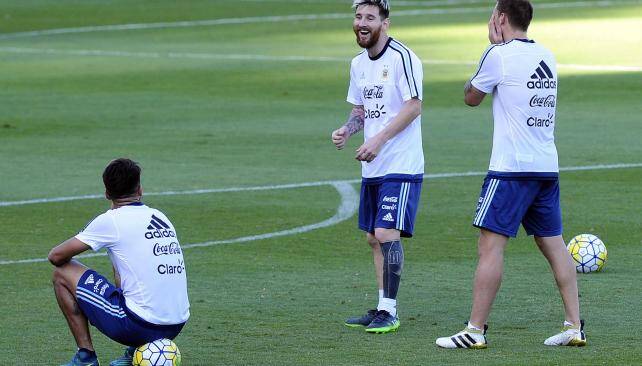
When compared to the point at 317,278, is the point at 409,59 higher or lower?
higher

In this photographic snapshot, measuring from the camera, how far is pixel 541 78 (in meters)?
8.39

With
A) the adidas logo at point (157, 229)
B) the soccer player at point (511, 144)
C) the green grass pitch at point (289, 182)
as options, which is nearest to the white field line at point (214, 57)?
the green grass pitch at point (289, 182)

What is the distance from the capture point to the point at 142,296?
791 centimetres

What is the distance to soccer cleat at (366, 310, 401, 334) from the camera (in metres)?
9.12

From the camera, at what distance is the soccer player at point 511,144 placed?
8367 millimetres

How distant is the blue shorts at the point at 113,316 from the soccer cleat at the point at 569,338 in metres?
2.15

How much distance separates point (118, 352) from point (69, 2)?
44.8 meters

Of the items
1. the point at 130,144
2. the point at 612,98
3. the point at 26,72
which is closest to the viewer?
the point at 130,144

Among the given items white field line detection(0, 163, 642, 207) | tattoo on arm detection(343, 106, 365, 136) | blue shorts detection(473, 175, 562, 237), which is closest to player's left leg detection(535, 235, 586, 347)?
blue shorts detection(473, 175, 562, 237)

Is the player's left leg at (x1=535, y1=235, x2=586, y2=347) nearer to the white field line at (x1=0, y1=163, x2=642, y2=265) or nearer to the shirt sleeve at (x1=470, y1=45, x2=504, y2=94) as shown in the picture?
the shirt sleeve at (x1=470, y1=45, x2=504, y2=94)

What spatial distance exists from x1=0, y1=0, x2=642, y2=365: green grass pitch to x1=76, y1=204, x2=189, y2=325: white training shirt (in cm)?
53

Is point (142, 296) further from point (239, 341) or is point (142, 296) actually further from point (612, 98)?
point (612, 98)

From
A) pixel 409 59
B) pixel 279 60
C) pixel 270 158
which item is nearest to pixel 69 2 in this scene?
pixel 279 60

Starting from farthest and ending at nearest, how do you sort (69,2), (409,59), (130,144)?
1. (69,2)
2. (130,144)
3. (409,59)
